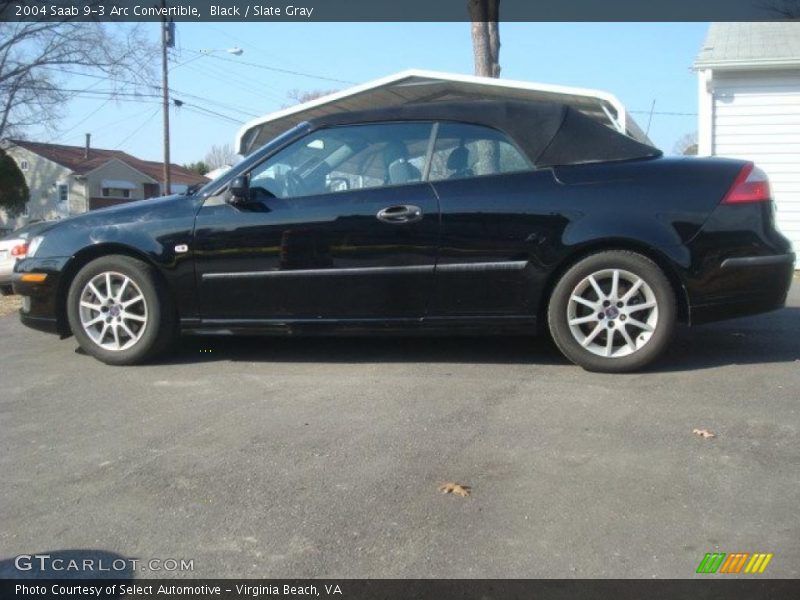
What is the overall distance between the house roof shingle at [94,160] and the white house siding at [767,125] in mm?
49352

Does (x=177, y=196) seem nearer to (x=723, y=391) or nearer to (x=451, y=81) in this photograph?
(x=723, y=391)

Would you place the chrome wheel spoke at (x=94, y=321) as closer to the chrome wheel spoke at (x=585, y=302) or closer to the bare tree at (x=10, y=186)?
the chrome wheel spoke at (x=585, y=302)

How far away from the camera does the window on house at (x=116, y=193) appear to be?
204 feet

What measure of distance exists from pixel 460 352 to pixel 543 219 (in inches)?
47.8

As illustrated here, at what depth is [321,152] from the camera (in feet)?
17.5

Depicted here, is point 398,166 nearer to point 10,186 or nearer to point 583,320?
point 583,320

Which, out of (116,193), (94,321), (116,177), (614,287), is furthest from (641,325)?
(116,193)

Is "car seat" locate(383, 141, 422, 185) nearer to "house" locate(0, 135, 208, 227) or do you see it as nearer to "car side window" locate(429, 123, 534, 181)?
"car side window" locate(429, 123, 534, 181)

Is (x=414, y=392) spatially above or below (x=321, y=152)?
below

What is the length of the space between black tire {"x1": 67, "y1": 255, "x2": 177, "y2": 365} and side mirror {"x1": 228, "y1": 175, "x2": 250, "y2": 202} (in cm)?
78

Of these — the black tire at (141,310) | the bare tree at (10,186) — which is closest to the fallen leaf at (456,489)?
the black tire at (141,310)

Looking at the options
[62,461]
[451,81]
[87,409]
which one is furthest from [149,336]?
[451,81]

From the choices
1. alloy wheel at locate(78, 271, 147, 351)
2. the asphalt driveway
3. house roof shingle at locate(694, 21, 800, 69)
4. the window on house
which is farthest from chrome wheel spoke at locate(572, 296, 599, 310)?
the window on house

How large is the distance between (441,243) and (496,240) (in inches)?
13.6
